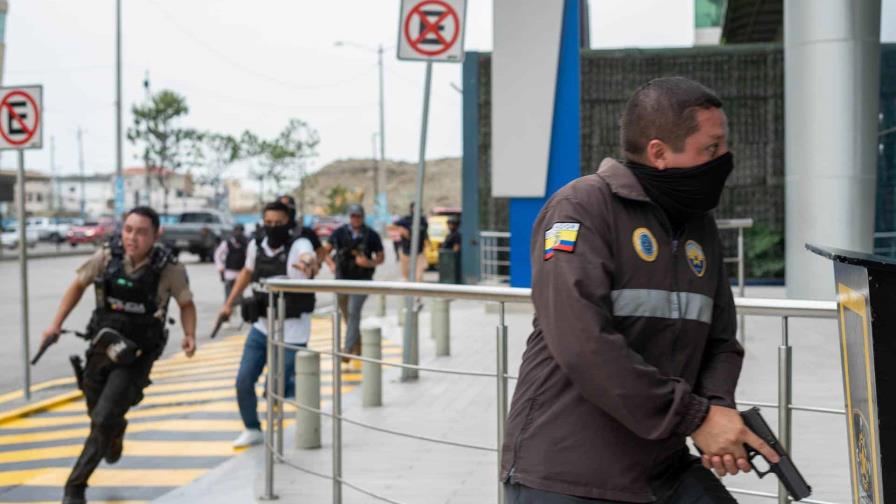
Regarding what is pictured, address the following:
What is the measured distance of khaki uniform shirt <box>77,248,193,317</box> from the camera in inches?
258

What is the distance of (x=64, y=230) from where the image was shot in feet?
248

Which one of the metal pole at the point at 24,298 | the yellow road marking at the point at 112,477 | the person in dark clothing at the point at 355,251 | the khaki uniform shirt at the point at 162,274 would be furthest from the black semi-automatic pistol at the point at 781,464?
the person in dark clothing at the point at 355,251

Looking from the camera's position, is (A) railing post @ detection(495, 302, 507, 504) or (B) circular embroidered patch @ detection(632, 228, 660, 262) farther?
(A) railing post @ detection(495, 302, 507, 504)

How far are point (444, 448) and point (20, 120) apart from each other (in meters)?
6.40

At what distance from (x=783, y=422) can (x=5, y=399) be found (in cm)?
881

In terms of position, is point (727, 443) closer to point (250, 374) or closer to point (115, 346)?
point (115, 346)

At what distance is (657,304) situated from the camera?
8.01 feet

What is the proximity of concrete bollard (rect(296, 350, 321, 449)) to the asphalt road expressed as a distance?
17.3 feet

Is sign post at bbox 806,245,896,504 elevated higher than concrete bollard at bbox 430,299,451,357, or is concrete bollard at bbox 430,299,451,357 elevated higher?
sign post at bbox 806,245,896,504

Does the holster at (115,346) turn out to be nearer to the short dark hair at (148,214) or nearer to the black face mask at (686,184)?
the short dark hair at (148,214)

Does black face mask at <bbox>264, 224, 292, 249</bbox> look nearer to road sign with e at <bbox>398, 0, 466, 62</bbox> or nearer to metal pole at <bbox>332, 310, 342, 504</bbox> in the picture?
road sign with e at <bbox>398, 0, 466, 62</bbox>

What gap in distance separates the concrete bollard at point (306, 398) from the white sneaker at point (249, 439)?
103 cm

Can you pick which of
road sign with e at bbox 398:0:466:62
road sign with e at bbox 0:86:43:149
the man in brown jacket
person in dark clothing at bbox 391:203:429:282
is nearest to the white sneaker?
road sign with e at bbox 398:0:466:62

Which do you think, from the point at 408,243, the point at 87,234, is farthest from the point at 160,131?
the point at 408,243
